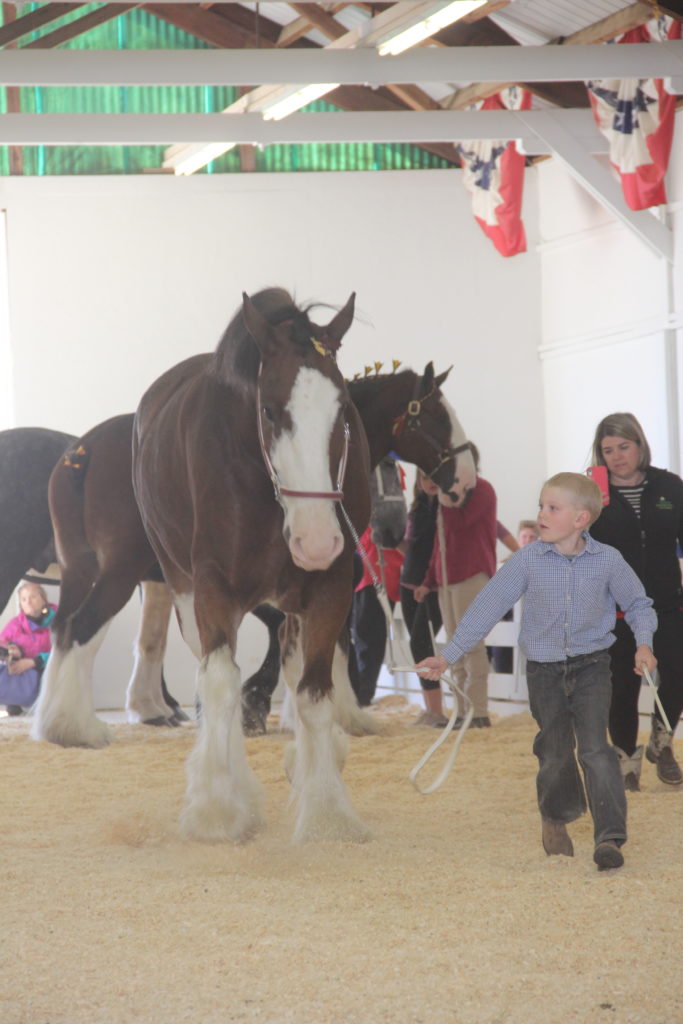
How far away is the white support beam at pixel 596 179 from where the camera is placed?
848 cm

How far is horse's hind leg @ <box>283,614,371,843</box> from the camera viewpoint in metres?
3.64

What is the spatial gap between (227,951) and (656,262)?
7142 millimetres

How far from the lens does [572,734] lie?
351 cm

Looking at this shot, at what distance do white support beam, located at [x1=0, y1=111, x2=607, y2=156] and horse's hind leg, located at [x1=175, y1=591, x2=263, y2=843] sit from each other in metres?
5.08

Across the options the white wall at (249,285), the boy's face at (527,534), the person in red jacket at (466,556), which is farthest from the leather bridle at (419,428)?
the white wall at (249,285)

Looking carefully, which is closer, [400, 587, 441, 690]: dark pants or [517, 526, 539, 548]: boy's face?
[400, 587, 441, 690]: dark pants

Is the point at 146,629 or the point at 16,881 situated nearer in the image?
the point at 16,881

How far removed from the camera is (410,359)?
10.1 meters

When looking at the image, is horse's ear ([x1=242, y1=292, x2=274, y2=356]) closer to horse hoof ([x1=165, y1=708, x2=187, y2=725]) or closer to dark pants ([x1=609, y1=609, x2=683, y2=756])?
dark pants ([x1=609, y1=609, x2=683, y2=756])

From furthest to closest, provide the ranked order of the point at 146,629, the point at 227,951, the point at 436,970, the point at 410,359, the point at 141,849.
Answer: the point at 410,359
the point at 146,629
the point at 141,849
the point at 227,951
the point at 436,970

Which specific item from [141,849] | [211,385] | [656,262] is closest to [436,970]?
[141,849]

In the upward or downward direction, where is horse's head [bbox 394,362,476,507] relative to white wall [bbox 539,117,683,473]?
downward

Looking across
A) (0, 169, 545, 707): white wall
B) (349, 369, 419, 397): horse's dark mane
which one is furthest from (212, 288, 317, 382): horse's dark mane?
(0, 169, 545, 707): white wall

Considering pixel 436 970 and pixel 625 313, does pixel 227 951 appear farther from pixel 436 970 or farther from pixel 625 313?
pixel 625 313
